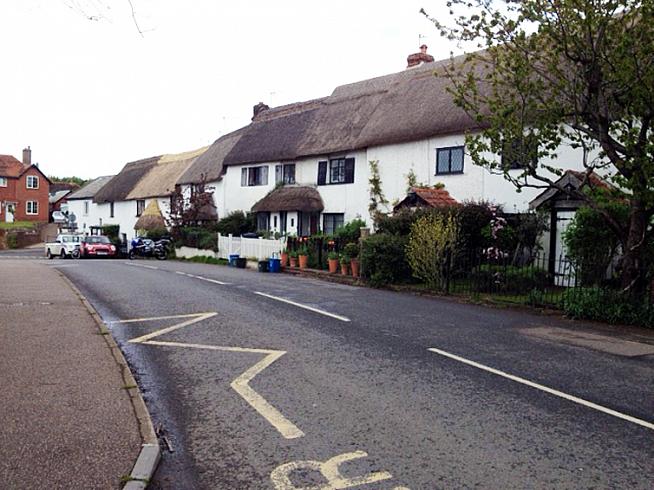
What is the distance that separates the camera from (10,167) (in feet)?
230

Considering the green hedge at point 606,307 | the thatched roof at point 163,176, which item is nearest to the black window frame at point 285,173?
the thatched roof at point 163,176

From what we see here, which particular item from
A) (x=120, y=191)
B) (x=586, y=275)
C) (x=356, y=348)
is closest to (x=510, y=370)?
(x=356, y=348)

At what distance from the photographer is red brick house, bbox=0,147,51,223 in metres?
69.4

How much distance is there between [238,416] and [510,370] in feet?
12.7

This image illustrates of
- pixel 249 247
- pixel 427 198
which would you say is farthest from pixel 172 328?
pixel 249 247

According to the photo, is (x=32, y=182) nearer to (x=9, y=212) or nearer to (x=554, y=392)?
(x=9, y=212)

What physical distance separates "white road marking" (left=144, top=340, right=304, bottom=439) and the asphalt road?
0.09ft

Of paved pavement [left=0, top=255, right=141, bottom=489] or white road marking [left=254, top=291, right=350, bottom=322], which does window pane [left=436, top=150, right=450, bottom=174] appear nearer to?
white road marking [left=254, top=291, right=350, bottom=322]

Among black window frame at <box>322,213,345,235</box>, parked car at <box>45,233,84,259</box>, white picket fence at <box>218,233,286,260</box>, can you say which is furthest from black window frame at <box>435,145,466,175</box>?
parked car at <box>45,233,84,259</box>

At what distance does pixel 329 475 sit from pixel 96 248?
1500 inches

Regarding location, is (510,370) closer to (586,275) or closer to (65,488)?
(65,488)

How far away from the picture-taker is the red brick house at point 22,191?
69375mm

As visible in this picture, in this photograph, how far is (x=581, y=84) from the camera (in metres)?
13.0

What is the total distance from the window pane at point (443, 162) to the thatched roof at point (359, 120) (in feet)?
2.83
